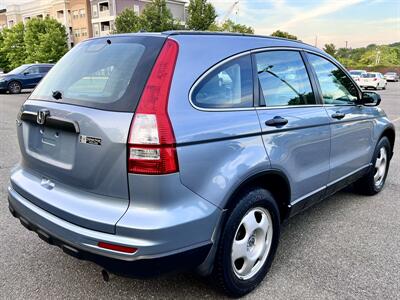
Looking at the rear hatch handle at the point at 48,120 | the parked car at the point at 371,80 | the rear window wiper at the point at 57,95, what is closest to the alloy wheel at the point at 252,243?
the rear hatch handle at the point at 48,120

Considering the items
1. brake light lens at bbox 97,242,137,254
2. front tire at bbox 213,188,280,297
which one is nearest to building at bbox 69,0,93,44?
front tire at bbox 213,188,280,297

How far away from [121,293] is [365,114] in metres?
3.14

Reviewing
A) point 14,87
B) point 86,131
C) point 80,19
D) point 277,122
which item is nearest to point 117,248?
point 86,131

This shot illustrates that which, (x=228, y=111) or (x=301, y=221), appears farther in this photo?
(x=301, y=221)

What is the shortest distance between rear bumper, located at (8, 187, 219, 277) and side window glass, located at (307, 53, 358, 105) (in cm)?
206

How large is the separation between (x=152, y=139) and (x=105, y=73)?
0.72 meters

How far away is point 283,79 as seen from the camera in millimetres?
3025

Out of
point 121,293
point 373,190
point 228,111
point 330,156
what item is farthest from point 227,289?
point 373,190

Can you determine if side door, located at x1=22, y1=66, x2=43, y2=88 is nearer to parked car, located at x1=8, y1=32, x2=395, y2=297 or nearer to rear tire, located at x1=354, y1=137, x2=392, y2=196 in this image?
rear tire, located at x1=354, y1=137, x2=392, y2=196

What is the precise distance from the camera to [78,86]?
250cm

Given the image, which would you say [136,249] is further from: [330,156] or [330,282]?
[330,156]

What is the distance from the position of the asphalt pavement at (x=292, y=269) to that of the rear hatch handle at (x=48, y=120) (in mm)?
1083

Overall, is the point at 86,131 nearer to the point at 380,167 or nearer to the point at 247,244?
the point at 247,244

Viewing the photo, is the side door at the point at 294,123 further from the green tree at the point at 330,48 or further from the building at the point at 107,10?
the green tree at the point at 330,48
